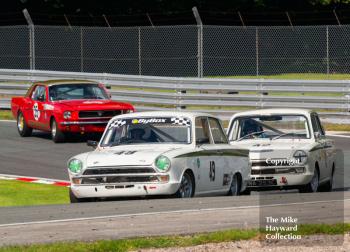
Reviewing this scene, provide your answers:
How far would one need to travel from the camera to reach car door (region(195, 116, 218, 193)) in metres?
14.5

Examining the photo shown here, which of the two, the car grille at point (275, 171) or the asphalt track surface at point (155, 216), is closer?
the asphalt track surface at point (155, 216)

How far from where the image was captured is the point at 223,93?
Answer: 28.2 meters

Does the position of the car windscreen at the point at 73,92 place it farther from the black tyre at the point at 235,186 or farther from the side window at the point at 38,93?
the black tyre at the point at 235,186

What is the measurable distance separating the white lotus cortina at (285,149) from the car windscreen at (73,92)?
24.7 ft

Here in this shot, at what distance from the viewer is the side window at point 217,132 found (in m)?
15.5

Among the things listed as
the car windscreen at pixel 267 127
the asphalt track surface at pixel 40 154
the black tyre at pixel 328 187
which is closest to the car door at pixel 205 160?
the car windscreen at pixel 267 127

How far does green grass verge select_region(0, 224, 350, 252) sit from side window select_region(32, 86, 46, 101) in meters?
14.5

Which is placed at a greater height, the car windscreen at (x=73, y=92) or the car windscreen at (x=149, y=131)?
the car windscreen at (x=73, y=92)

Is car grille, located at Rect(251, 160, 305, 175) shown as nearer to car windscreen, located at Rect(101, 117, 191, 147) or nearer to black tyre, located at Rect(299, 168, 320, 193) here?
black tyre, located at Rect(299, 168, 320, 193)

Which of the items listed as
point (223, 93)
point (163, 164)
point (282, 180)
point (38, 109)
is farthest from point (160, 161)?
point (223, 93)

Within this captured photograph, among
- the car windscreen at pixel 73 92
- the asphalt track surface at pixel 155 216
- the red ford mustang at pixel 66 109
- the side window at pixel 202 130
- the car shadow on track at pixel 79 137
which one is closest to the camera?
the asphalt track surface at pixel 155 216

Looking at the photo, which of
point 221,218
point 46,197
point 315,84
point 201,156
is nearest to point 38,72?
point 315,84

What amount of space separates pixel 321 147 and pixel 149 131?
10.1 ft

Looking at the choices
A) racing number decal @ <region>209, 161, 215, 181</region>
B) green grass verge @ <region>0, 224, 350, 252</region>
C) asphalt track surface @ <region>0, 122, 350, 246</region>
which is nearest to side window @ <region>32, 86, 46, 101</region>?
racing number decal @ <region>209, 161, 215, 181</region>
